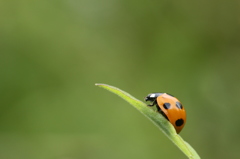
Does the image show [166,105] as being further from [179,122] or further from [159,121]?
[159,121]

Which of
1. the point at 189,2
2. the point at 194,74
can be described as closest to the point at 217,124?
the point at 194,74

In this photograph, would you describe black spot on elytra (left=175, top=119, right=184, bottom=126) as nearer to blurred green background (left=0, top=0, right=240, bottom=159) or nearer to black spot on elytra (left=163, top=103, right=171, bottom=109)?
black spot on elytra (left=163, top=103, right=171, bottom=109)

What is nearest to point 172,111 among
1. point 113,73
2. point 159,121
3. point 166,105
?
point 166,105

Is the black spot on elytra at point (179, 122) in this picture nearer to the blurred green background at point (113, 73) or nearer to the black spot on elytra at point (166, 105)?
the black spot on elytra at point (166, 105)

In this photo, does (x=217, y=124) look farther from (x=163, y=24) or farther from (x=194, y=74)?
(x=163, y=24)

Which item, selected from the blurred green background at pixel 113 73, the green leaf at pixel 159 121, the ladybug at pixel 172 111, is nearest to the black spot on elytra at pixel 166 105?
the ladybug at pixel 172 111

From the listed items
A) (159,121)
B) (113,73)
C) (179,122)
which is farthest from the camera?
(113,73)
